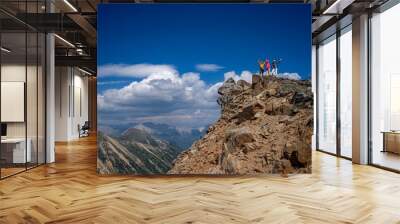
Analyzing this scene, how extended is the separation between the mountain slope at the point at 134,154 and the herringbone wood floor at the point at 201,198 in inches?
8.8

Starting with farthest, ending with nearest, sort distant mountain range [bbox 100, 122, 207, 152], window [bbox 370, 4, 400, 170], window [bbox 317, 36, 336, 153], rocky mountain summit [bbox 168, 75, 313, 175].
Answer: window [bbox 317, 36, 336, 153] → window [bbox 370, 4, 400, 170] → distant mountain range [bbox 100, 122, 207, 152] → rocky mountain summit [bbox 168, 75, 313, 175]

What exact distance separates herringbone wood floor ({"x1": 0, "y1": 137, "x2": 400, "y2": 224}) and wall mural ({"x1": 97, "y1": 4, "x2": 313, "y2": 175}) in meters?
0.43

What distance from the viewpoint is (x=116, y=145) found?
6695mm

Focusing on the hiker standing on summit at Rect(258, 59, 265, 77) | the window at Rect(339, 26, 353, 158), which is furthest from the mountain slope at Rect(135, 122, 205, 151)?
the window at Rect(339, 26, 353, 158)

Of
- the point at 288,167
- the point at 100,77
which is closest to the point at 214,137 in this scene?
the point at 288,167

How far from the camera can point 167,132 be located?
22.0 ft

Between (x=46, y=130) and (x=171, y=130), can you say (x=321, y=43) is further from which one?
(x=46, y=130)

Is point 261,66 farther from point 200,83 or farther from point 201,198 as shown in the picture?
point 201,198

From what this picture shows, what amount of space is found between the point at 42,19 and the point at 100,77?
2128 mm

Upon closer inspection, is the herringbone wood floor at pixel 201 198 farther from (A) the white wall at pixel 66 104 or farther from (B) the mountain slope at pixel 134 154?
(A) the white wall at pixel 66 104

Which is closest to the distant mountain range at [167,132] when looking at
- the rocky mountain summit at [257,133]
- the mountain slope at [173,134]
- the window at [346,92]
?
the mountain slope at [173,134]

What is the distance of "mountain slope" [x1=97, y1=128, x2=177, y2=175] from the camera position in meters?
6.67

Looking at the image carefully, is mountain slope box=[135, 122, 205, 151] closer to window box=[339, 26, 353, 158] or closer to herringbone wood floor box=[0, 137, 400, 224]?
herringbone wood floor box=[0, 137, 400, 224]

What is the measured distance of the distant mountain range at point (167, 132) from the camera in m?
6.66
